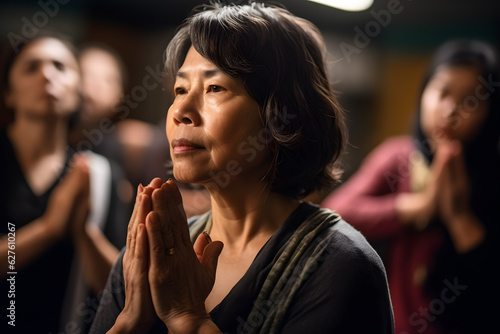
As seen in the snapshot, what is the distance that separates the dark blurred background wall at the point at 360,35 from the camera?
3.95 feet

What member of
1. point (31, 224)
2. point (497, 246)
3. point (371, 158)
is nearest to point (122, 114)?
point (31, 224)

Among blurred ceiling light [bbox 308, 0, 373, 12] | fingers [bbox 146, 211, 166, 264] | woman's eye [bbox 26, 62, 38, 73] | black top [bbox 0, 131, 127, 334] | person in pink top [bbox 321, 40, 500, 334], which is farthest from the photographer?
person in pink top [bbox 321, 40, 500, 334]

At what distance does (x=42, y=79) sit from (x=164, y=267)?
24.8 inches

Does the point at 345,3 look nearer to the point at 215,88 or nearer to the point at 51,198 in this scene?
the point at 215,88

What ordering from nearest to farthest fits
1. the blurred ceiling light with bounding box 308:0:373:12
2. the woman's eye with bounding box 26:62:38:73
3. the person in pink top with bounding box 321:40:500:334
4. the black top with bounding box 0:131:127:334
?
the blurred ceiling light with bounding box 308:0:373:12 → the black top with bounding box 0:131:127:334 → the woman's eye with bounding box 26:62:38:73 → the person in pink top with bounding box 321:40:500:334

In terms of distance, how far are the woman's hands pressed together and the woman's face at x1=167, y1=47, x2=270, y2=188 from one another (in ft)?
0.18

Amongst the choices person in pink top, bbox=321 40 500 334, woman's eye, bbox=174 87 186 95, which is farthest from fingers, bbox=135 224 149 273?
person in pink top, bbox=321 40 500 334

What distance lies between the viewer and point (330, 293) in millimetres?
683

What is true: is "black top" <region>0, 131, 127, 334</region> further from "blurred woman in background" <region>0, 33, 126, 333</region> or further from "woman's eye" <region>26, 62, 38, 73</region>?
"woman's eye" <region>26, 62, 38, 73</region>

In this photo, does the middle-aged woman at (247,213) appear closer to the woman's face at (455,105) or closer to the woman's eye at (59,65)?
the woman's eye at (59,65)

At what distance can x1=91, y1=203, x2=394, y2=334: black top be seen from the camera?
677 mm

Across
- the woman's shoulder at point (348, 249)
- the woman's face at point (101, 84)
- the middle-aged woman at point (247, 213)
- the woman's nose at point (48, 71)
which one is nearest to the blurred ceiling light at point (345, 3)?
the middle-aged woman at point (247, 213)

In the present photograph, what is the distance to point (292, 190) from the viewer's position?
2.67 ft

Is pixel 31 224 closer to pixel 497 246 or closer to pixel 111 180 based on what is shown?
pixel 111 180
